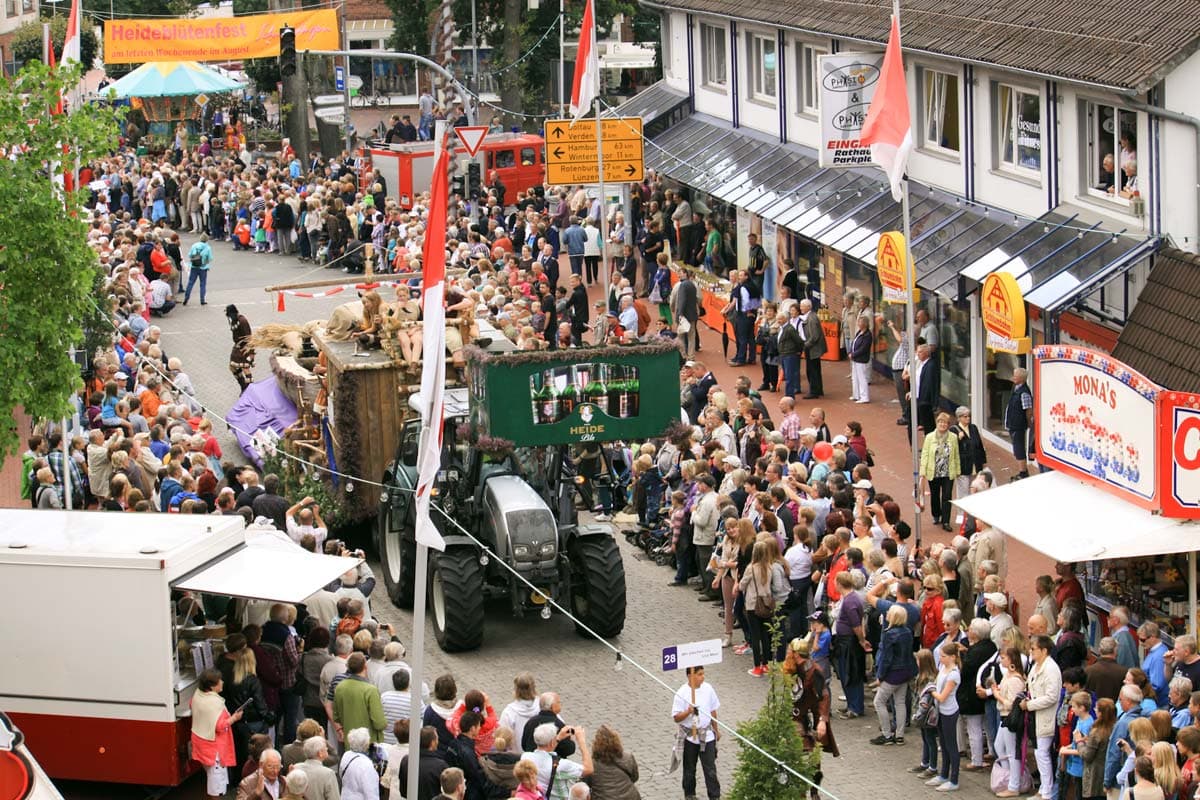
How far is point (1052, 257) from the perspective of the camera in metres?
22.4

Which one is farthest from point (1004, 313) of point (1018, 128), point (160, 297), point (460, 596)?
point (160, 297)

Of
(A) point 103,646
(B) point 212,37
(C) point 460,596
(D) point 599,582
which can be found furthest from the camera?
(B) point 212,37

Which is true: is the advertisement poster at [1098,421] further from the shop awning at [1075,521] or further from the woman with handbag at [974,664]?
the woman with handbag at [974,664]

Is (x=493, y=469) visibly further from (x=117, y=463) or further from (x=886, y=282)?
(x=886, y=282)

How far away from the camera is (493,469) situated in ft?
63.0

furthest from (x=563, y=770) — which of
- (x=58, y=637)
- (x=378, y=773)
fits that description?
(x=58, y=637)

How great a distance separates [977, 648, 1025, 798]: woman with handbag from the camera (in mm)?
14633

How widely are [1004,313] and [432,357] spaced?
10584mm

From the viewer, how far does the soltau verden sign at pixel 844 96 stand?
2555 cm

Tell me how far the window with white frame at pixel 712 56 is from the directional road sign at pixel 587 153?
8856 mm

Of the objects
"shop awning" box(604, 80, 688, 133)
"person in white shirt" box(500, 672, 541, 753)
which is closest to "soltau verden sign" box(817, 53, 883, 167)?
"person in white shirt" box(500, 672, 541, 753)

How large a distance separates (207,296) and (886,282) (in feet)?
Answer: 64.2

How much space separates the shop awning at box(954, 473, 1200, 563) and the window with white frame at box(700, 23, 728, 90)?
23.0 m

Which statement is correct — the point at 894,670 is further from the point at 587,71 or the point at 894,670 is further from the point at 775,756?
the point at 587,71
